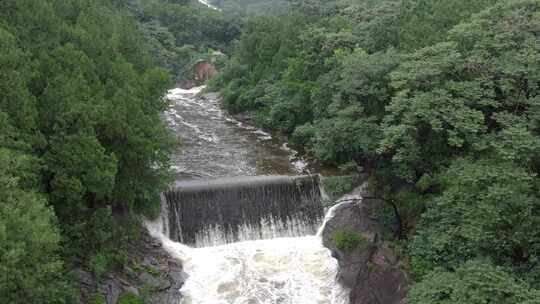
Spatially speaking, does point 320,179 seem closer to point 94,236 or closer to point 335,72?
point 335,72

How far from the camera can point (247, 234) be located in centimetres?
1764

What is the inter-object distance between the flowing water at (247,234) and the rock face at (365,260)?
40 centimetres

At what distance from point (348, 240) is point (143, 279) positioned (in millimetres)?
6493

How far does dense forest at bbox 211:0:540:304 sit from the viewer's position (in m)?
12.2

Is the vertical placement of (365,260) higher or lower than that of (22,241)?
lower

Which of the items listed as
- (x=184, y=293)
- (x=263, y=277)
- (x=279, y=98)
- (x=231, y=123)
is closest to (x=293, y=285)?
(x=263, y=277)

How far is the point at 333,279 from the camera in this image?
15.7 m

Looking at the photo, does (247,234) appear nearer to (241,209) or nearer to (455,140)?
(241,209)

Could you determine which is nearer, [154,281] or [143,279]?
[143,279]

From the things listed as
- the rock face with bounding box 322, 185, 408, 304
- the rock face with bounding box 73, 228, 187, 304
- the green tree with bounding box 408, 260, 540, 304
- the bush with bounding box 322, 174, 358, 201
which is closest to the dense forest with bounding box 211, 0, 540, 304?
the green tree with bounding box 408, 260, 540, 304

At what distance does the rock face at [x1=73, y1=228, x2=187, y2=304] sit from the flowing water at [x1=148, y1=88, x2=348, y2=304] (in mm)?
398

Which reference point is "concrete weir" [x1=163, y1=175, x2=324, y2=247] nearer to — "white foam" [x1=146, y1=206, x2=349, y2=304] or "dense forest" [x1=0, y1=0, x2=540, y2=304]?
"white foam" [x1=146, y1=206, x2=349, y2=304]

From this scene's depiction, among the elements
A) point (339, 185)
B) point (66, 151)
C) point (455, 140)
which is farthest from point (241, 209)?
point (455, 140)

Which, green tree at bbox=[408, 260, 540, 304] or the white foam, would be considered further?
the white foam
